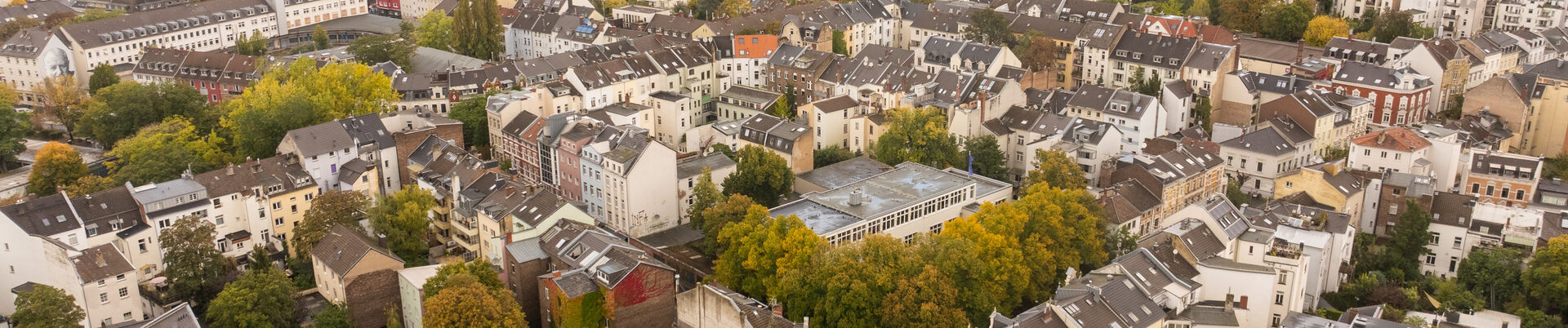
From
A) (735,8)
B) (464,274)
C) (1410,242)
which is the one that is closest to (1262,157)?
(1410,242)

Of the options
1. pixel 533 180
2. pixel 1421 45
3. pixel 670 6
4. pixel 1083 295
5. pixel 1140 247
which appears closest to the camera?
pixel 1083 295

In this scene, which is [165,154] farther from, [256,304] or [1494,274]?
[1494,274]

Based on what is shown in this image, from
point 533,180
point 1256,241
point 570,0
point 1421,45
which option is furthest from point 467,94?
point 1421,45

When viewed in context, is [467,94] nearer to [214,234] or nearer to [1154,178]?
[214,234]

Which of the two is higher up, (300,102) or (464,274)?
(300,102)

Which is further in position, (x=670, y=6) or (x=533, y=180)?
(x=670, y=6)

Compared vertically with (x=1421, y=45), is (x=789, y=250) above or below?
below
